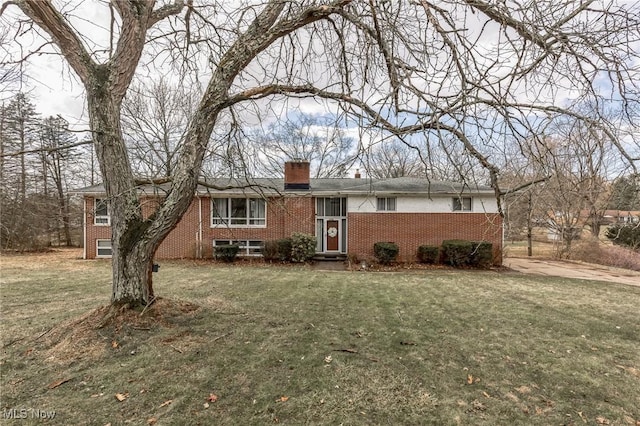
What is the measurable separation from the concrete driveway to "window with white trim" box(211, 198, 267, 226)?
36.1 feet

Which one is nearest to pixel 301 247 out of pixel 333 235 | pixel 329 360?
pixel 333 235

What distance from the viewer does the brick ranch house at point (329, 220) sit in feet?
46.6

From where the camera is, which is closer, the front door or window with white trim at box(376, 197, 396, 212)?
window with white trim at box(376, 197, 396, 212)

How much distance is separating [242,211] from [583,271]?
46.6ft

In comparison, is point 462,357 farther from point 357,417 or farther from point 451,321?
point 357,417

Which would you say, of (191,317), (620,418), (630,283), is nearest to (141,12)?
(191,317)

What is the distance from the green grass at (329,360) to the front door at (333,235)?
25.5 feet

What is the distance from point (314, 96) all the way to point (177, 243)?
12.1 metres

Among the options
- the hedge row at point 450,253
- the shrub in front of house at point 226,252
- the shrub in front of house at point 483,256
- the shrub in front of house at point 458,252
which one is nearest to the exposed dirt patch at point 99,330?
the shrub in front of house at point 226,252

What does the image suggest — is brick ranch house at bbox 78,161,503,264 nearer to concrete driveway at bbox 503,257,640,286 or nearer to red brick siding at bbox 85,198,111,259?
red brick siding at bbox 85,198,111,259

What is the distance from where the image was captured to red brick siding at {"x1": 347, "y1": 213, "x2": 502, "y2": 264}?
560 inches

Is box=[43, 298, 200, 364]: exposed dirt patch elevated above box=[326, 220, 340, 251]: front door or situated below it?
below
